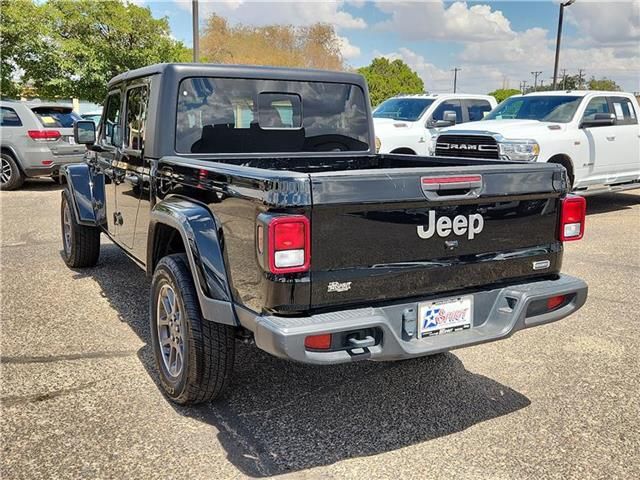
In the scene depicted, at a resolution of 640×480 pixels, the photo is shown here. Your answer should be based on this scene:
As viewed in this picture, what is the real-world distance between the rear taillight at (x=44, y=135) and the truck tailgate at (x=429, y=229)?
1092 centimetres

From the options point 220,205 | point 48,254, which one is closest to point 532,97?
point 48,254

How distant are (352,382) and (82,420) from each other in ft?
5.15

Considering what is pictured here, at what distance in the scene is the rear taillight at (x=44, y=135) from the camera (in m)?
12.0

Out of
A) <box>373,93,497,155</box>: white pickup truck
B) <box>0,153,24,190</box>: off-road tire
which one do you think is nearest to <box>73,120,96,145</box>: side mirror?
<box>373,93,497,155</box>: white pickup truck

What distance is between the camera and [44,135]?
474 inches

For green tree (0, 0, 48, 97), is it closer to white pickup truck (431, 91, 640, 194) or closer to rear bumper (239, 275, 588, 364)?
white pickup truck (431, 91, 640, 194)

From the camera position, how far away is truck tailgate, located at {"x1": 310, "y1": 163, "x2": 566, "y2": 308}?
2.74 metres

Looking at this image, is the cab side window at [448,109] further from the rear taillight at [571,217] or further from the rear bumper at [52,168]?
the rear taillight at [571,217]

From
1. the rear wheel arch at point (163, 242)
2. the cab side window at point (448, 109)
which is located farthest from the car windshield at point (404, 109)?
the rear wheel arch at point (163, 242)

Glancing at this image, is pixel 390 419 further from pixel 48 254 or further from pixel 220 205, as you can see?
pixel 48 254

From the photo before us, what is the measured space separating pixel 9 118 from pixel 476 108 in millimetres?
9299

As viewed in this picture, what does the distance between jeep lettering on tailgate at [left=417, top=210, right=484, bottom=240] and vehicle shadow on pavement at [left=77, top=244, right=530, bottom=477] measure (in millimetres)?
1059

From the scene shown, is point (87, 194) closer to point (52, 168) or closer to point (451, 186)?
point (451, 186)

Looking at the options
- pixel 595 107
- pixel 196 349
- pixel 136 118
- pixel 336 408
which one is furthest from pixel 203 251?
pixel 595 107
